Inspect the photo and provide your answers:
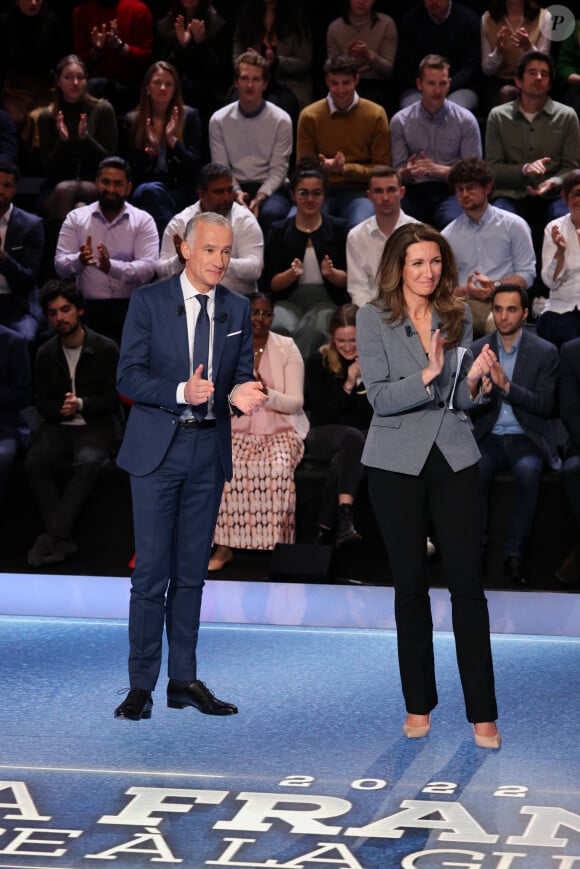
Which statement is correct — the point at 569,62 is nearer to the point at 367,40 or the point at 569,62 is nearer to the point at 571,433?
the point at 367,40

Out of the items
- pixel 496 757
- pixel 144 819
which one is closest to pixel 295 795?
pixel 144 819

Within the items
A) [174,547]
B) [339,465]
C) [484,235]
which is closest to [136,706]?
[174,547]

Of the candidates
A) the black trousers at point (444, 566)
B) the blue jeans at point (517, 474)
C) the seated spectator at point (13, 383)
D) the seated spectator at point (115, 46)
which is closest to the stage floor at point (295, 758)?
the black trousers at point (444, 566)

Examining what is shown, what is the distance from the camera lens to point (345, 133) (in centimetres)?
764

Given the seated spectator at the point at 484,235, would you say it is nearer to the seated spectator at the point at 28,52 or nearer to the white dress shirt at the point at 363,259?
the white dress shirt at the point at 363,259

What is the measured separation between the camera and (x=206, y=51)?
8.27 meters

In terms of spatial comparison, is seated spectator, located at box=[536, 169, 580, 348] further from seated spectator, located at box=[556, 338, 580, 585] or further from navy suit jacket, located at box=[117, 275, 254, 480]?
navy suit jacket, located at box=[117, 275, 254, 480]

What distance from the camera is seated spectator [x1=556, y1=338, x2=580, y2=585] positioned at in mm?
5492

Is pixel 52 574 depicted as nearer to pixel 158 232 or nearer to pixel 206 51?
pixel 158 232

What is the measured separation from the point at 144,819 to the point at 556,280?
4.21 meters

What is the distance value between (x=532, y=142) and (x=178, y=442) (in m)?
4.13

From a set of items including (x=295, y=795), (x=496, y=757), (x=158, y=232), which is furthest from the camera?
(x=158, y=232)

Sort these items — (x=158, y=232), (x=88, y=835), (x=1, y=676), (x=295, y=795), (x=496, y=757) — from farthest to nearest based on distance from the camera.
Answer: (x=158, y=232), (x=1, y=676), (x=496, y=757), (x=295, y=795), (x=88, y=835)

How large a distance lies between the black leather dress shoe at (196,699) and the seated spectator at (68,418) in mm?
1950
